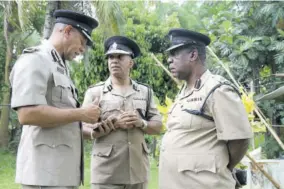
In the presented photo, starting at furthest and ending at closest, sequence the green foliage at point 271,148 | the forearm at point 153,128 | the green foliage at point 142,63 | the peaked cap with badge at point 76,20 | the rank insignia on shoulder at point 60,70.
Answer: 1. the green foliage at point 142,63
2. the green foliage at point 271,148
3. the forearm at point 153,128
4. the peaked cap with badge at point 76,20
5. the rank insignia on shoulder at point 60,70

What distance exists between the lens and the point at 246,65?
6.48m

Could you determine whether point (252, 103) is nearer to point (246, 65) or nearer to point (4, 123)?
point (246, 65)

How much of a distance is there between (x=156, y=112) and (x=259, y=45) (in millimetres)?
3267

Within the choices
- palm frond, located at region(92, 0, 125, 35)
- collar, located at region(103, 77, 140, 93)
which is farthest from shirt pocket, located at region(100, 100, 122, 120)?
palm frond, located at region(92, 0, 125, 35)

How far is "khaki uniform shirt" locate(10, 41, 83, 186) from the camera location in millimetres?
2469

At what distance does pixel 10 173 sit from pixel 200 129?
8694 mm

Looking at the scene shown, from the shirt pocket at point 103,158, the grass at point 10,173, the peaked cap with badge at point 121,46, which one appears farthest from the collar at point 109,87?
the grass at point 10,173

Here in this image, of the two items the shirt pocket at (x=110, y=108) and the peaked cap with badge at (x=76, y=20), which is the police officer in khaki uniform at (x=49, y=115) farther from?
the shirt pocket at (x=110, y=108)

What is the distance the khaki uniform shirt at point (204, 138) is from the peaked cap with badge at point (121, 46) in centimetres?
102

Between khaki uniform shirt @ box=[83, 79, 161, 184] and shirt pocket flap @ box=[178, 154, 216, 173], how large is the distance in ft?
2.77

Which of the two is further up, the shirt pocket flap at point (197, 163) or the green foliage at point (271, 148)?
the green foliage at point (271, 148)

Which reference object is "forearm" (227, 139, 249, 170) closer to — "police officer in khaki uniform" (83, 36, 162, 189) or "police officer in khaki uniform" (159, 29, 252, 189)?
"police officer in khaki uniform" (159, 29, 252, 189)

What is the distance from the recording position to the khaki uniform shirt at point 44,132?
247 cm

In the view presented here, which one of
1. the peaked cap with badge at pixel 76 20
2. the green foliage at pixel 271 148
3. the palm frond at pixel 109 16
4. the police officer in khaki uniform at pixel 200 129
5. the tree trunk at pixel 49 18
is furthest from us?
the palm frond at pixel 109 16
